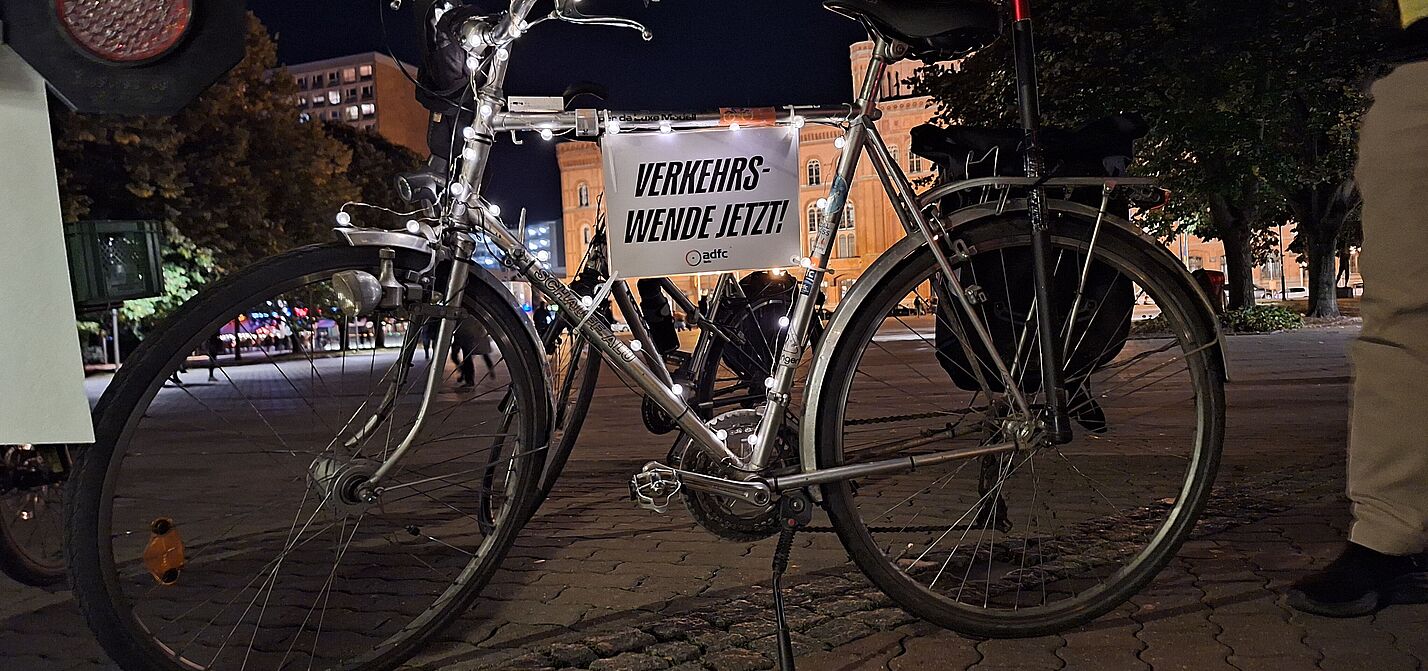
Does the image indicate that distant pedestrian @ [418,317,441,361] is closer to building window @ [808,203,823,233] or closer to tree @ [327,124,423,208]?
building window @ [808,203,823,233]

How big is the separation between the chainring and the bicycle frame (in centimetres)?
9

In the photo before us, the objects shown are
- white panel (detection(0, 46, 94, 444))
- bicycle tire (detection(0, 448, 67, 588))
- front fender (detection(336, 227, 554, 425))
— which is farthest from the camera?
bicycle tire (detection(0, 448, 67, 588))

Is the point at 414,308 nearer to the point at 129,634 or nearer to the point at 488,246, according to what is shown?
the point at 488,246

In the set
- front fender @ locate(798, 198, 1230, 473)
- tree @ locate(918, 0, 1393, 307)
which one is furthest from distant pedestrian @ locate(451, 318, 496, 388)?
tree @ locate(918, 0, 1393, 307)

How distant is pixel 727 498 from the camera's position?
277cm

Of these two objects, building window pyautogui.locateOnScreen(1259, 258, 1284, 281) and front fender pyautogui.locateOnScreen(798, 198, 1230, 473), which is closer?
front fender pyautogui.locateOnScreen(798, 198, 1230, 473)

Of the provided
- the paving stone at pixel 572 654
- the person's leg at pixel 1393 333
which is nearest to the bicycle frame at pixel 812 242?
the paving stone at pixel 572 654

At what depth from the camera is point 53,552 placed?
3.13 m

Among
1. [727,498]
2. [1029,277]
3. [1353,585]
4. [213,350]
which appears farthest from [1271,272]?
[213,350]

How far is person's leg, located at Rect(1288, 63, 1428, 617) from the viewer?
2.41 meters

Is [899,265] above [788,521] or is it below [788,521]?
above

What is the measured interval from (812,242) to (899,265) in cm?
28

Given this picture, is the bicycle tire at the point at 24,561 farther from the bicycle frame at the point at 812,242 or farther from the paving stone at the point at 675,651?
the paving stone at the point at 675,651

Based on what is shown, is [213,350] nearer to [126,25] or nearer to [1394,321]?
[126,25]
